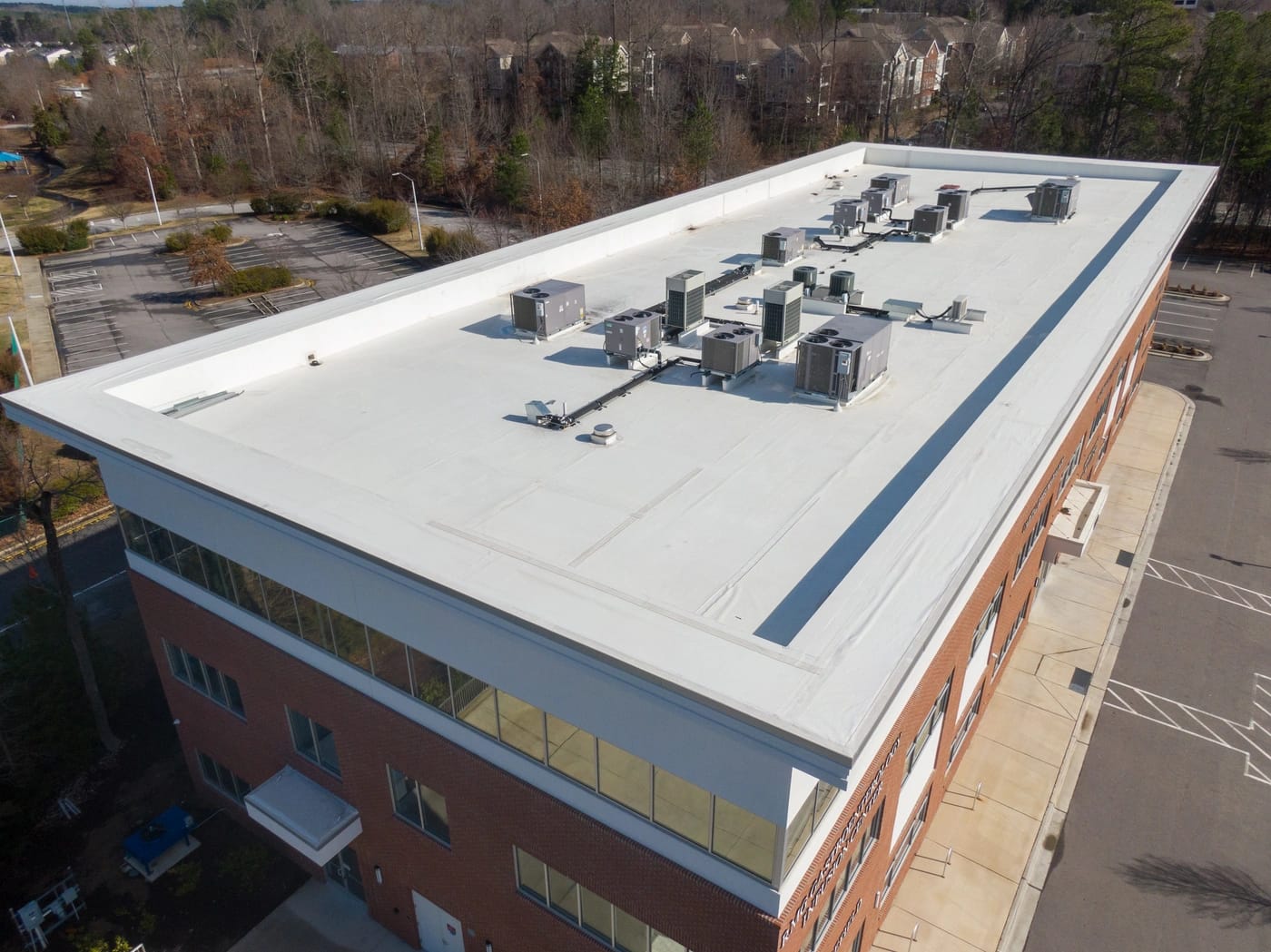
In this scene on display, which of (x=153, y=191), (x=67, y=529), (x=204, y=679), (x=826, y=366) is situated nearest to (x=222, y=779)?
Result: (x=204, y=679)

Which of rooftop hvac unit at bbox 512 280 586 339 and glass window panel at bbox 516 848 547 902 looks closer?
glass window panel at bbox 516 848 547 902

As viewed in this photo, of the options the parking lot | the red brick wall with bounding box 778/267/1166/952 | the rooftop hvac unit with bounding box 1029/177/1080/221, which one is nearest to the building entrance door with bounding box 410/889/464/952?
the red brick wall with bounding box 778/267/1166/952

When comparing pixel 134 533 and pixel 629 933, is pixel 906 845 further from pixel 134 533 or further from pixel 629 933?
pixel 134 533

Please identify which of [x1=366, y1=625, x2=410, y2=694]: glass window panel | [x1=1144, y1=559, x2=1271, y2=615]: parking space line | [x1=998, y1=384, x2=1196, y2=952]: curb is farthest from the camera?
[x1=1144, y1=559, x2=1271, y2=615]: parking space line

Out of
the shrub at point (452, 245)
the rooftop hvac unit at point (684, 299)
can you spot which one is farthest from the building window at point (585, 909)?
the shrub at point (452, 245)

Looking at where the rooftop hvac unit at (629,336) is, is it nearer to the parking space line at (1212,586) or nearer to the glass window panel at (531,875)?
the glass window panel at (531,875)

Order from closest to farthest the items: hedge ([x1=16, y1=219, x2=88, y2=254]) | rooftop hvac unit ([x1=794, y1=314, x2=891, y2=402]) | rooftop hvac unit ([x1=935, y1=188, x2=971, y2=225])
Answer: rooftop hvac unit ([x1=794, y1=314, x2=891, y2=402]) → rooftop hvac unit ([x1=935, y1=188, x2=971, y2=225]) → hedge ([x1=16, y1=219, x2=88, y2=254])

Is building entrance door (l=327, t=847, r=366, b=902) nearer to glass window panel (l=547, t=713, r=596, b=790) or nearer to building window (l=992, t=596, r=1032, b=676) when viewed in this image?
glass window panel (l=547, t=713, r=596, b=790)
